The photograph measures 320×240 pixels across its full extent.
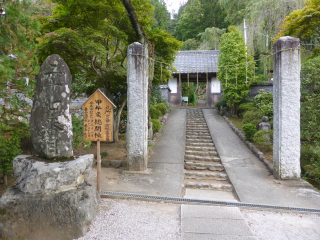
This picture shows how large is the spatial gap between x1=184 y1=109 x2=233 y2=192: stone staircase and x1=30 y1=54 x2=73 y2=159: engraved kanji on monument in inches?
144

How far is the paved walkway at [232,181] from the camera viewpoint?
12.1 feet

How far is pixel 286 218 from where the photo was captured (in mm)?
4113

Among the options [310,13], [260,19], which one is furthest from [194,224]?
[260,19]

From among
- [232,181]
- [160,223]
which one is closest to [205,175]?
[232,181]

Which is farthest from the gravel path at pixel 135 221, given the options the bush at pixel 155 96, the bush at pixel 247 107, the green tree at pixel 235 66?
the green tree at pixel 235 66

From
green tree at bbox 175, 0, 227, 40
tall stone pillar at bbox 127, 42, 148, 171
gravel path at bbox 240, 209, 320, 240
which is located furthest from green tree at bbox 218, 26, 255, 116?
green tree at bbox 175, 0, 227, 40

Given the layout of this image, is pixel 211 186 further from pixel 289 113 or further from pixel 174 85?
pixel 174 85

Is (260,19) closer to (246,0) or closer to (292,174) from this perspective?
(246,0)

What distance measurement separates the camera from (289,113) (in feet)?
19.1

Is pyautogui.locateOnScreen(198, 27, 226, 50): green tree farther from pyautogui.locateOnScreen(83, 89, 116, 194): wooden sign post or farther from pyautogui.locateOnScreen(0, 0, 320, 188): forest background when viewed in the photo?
pyautogui.locateOnScreen(83, 89, 116, 194): wooden sign post

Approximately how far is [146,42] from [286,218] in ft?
20.7

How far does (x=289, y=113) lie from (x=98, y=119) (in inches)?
202

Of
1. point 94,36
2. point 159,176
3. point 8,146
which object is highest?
point 94,36

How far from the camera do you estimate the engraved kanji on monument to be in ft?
12.3
